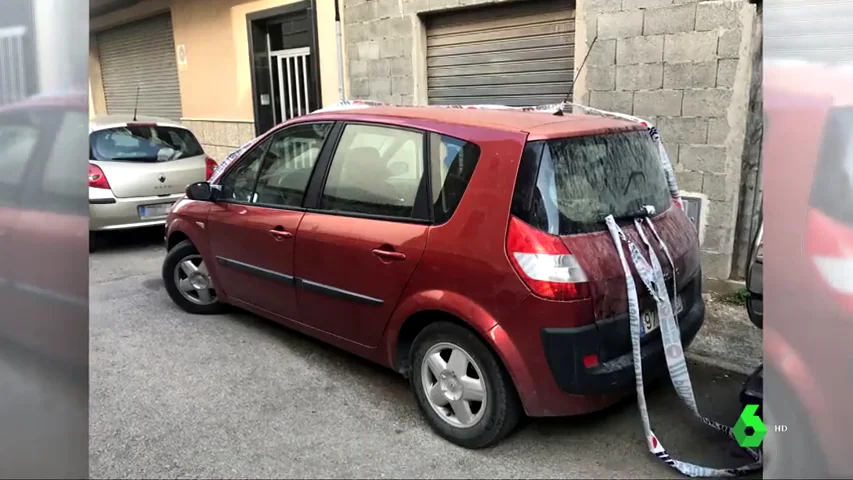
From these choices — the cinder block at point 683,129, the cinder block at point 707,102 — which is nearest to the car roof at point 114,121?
the cinder block at point 683,129

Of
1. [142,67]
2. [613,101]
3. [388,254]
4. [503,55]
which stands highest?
[142,67]

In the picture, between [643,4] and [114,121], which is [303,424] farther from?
[114,121]

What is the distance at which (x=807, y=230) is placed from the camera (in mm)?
1782

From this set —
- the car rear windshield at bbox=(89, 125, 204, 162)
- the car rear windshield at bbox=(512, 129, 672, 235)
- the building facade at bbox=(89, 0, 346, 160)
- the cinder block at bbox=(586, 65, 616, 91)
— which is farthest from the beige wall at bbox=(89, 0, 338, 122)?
the car rear windshield at bbox=(512, 129, 672, 235)

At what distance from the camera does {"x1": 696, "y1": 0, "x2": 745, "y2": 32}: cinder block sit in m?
4.83

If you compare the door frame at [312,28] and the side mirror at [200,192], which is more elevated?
the door frame at [312,28]

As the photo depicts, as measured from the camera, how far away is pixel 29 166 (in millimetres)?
1699

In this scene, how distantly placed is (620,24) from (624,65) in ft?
1.18

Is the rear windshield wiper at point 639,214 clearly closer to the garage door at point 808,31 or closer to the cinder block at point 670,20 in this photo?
the garage door at point 808,31

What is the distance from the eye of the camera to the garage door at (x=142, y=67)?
13.0m

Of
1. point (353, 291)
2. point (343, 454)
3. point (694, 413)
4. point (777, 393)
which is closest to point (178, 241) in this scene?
point (353, 291)

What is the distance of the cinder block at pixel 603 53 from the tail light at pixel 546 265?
11.6 feet

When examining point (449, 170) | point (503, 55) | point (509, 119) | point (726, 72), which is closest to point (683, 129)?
point (726, 72)

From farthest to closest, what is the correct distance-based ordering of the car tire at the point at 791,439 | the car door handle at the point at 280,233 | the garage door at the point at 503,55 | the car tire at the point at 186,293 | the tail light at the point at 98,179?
the tail light at the point at 98,179 → the garage door at the point at 503,55 → the car tire at the point at 186,293 → the car door handle at the point at 280,233 → the car tire at the point at 791,439
